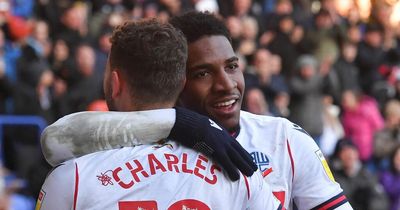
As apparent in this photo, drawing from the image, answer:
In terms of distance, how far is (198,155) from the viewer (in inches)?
123

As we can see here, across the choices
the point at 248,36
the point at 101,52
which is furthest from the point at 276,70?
the point at 101,52

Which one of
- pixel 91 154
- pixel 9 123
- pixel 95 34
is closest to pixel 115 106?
pixel 91 154

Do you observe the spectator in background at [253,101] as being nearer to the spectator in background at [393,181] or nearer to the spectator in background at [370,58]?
the spectator in background at [393,181]

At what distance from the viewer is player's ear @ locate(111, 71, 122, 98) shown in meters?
3.09

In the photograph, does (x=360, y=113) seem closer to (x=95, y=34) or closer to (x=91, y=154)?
(x=95, y=34)

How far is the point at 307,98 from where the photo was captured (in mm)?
12703

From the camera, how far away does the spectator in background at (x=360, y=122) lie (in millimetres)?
13266

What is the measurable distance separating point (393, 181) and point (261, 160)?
27.7 ft

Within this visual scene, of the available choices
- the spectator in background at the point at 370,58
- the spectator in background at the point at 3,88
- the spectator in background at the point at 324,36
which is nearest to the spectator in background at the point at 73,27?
the spectator in background at the point at 3,88

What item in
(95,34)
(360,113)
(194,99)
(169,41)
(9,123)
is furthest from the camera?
(360,113)

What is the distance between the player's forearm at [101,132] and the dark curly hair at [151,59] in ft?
0.23

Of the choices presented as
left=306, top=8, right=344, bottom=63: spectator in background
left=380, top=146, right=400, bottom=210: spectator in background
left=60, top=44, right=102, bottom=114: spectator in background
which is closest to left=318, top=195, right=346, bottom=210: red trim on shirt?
left=60, top=44, right=102, bottom=114: spectator in background

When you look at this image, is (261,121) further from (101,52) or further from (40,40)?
(101,52)

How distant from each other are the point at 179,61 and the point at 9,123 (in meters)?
7.16
